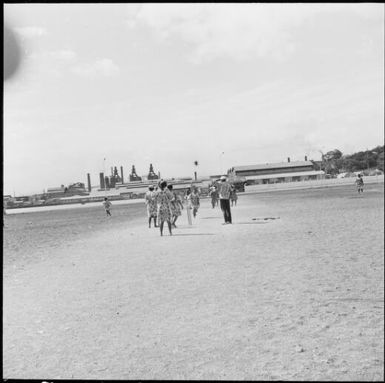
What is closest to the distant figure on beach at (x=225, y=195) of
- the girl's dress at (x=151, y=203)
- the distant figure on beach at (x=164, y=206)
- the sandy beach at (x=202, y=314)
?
the distant figure on beach at (x=164, y=206)

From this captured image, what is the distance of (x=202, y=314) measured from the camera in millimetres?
4906

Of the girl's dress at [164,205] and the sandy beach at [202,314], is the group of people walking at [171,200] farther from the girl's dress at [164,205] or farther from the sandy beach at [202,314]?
the sandy beach at [202,314]

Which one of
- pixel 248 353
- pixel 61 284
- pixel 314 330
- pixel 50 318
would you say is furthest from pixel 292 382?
pixel 61 284

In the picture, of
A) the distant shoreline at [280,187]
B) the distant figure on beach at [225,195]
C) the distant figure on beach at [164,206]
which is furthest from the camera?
the distant shoreline at [280,187]

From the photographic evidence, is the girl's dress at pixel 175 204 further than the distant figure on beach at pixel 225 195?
No

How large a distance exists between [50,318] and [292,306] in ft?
9.55

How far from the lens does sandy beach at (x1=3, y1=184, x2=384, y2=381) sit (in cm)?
367

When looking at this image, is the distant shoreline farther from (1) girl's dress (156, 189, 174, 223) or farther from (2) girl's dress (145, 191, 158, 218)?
(1) girl's dress (156, 189, 174, 223)

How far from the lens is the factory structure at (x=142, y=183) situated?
29.1 ft

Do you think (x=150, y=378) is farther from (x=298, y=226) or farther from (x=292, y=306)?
(x=298, y=226)

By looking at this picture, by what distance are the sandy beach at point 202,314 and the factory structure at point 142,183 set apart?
167 centimetres

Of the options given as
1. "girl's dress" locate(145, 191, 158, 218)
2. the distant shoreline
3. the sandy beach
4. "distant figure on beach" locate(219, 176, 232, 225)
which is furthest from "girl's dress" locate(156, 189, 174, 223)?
the distant shoreline

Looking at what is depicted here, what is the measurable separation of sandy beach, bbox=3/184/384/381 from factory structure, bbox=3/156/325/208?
5.46 feet

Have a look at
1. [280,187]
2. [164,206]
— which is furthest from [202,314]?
[280,187]
